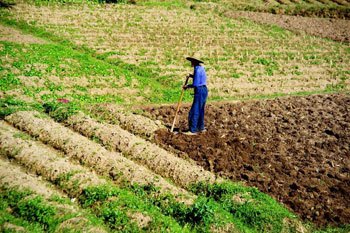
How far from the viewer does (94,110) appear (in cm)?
1206

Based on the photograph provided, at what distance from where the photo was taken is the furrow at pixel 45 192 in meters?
7.02

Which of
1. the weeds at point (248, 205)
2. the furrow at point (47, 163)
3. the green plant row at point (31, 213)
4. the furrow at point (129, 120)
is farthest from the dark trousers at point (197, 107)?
the green plant row at point (31, 213)

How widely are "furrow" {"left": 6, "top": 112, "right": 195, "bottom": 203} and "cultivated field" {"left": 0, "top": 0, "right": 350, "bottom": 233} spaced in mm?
30

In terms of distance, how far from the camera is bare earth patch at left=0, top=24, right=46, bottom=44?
1765 centimetres

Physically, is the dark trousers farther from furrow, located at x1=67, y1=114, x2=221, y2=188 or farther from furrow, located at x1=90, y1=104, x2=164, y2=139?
furrow, located at x1=67, y1=114, x2=221, y2=188

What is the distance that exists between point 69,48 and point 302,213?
13.1 metres

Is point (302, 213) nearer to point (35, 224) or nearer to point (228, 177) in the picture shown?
point (228, 177)

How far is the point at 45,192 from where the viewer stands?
7812mm

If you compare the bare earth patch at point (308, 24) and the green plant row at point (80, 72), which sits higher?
the bare earth patch at point (308, 24)

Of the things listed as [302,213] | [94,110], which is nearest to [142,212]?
[302,213]

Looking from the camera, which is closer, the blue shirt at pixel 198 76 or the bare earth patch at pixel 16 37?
the blue shirt at pixel 198 76

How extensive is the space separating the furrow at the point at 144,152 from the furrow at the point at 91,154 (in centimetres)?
29

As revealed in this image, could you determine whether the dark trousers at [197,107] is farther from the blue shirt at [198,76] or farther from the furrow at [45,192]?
the furrow at [45,192]

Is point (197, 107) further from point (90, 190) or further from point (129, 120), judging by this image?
point (90, 190)
